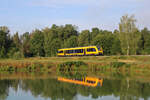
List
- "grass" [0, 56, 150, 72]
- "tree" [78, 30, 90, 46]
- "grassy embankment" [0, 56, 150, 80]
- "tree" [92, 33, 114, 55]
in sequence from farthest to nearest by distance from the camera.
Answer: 1. "tree" [78, 30, 90, 46]
2. "tree" [92, 33, 114, 55]
3. "grass" [0, 56, 150, 72]
4. "grassy embankment" [0, 56, 150, 80]

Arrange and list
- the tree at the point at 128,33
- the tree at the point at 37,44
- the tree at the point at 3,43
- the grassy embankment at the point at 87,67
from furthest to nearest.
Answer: the tree at the point at 37,44 < the tree at the point at 3,43 < the tree at the point at 128,33 < the grassy embankment at the point at 87,67

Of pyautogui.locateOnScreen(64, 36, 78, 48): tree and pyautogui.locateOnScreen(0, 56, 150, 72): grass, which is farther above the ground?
pyautogui.locateOnScreen(64, 36, 78, 48): tree

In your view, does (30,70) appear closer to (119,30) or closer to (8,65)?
(8,65)

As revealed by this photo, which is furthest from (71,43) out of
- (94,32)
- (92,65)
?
(92,65)

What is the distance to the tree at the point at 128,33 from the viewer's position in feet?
174

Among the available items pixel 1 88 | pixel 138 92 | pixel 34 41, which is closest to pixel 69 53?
pixel 34 41

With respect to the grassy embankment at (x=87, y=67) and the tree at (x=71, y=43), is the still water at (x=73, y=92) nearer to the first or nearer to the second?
the grassy embankment at (x=87, y=67)

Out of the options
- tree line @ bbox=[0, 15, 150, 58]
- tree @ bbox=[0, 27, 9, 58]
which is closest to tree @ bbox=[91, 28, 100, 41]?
tree line @ bbox=[0, 15, 150, 58]

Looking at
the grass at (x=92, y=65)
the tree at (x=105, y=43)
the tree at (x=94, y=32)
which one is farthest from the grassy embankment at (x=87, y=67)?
the tree at (x=94, y=32)

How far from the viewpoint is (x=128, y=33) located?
174 ft

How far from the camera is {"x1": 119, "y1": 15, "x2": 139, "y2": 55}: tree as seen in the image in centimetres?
5291

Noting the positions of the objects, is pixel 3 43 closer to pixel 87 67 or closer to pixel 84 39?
pixel 84 39

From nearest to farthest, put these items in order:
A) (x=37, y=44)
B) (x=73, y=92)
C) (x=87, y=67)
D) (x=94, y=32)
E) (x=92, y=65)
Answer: (x=73, y=92) < (x=92, y=65) < (x=87, y=67) < (x=37, y=44) < (x=94, y=32)

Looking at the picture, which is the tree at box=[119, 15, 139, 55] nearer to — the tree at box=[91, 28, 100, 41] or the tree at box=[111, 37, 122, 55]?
the tree at box=[111, 37, 122, 55]
